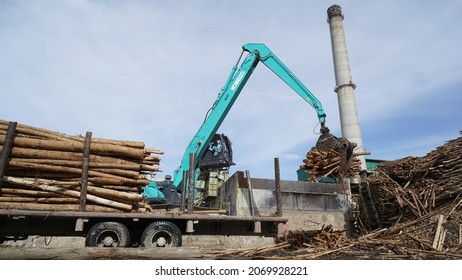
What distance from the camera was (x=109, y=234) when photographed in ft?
24.6

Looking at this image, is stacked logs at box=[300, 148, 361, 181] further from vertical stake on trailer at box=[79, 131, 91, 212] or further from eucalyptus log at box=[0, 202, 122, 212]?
vertical stake on trailer at box=[79, 131, 91, 212]

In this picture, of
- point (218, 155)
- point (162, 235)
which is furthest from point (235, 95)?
point (162, 235)

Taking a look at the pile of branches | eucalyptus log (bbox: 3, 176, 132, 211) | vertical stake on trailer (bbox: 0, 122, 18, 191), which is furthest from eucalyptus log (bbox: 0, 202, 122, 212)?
the pile of branches

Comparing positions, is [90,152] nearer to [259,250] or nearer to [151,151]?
[151,151]

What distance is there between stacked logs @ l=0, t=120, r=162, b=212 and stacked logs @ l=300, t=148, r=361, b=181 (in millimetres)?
8670

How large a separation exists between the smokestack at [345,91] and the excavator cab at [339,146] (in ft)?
65.3

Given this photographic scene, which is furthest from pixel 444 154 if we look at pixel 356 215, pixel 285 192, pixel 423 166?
pixel 285 192

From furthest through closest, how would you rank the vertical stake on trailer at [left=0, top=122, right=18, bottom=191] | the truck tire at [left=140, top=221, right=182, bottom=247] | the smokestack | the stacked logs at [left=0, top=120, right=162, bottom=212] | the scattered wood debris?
the smokestack < the scattered wood debris < the truck tire at [left=140, top=221, right=182, bottom=247] < the stacked logs at [left=0, top=120, right=162, bottom=212] < the vertical stake on trailer at [left=0, top=122, right=18, bottom=191]

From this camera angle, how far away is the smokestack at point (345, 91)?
3334 cm

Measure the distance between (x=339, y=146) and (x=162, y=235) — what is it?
882 cm

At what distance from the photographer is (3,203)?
22.7 ft

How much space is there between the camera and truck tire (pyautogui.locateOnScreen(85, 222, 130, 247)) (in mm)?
7238

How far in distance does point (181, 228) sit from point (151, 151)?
7.41 feet

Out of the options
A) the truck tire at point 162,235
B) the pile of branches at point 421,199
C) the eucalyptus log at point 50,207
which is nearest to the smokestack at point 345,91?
the pile of branches at point 421,199
